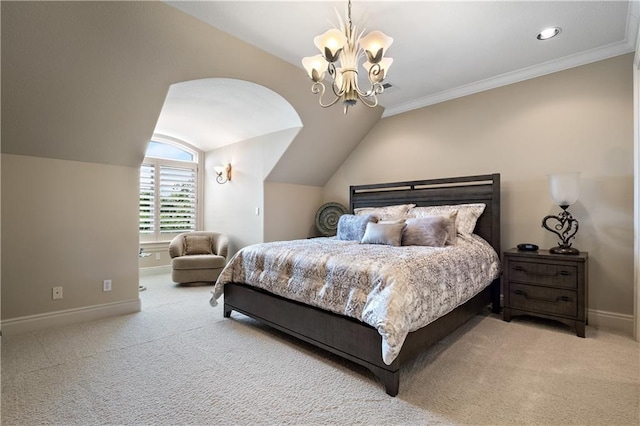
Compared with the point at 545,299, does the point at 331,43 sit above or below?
above

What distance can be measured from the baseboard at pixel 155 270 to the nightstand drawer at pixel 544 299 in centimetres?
536

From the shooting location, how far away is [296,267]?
2582 mm

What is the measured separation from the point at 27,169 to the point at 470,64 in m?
4.61

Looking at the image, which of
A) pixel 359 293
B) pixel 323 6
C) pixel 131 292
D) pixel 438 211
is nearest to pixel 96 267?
pixel 131 292

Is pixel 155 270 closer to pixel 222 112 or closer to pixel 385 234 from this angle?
pixel 222 112

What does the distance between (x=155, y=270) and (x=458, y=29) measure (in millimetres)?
5641

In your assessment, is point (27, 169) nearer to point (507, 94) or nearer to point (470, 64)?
point (470, 64)

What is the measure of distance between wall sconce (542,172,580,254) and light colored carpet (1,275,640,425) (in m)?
0.79

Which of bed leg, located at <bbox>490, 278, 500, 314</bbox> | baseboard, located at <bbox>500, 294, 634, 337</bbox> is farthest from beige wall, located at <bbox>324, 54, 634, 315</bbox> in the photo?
bed leg, located at <bbox>490, 278, 500, 314</bbox>

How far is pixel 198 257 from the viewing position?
4750 mm

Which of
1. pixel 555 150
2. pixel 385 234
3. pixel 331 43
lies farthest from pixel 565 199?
pixel 331 43

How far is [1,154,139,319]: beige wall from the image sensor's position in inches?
110

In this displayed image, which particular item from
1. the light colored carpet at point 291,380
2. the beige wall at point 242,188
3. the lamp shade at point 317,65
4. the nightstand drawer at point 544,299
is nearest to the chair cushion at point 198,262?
the beige wall at point 242,188

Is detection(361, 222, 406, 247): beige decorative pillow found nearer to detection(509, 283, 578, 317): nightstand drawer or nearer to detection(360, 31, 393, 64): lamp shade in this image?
detection(509, 283, 578, 317): nightstand drawer
